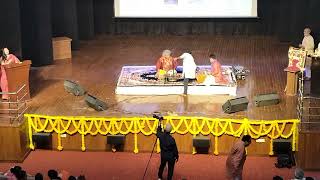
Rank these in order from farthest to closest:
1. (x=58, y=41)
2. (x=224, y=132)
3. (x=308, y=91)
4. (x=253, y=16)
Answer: (x=253, y=16) < (x=58, y=41) < (x=308, y=91) < (x=224, y=132)

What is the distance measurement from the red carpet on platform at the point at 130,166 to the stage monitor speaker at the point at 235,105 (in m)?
0.99

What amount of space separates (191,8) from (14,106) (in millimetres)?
8074

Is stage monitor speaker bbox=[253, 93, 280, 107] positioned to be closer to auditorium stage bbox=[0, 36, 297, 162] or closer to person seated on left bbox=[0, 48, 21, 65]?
auditorium stage bbox=[0, 36, 297, 162]

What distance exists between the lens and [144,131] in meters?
14.3

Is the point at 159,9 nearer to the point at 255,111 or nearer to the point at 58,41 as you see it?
the point at 58,41

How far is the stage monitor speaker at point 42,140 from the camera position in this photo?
14.4 metres

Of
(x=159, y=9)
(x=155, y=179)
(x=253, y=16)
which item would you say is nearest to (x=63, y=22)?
(x=159, y=9)

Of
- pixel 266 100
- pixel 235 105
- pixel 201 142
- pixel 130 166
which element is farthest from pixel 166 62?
pixel 130 166

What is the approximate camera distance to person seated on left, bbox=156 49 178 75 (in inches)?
644

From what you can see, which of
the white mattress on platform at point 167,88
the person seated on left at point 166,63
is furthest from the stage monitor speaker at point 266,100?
the person seated on left at point 166,63

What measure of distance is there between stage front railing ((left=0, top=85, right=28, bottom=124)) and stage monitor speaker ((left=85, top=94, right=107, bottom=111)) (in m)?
1.30

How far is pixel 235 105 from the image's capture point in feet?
47.3

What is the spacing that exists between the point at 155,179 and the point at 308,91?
14.3 feet

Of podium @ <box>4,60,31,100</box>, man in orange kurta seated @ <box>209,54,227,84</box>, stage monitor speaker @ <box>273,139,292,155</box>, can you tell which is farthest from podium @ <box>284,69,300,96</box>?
podium @ <box>4,60,31,100</box>
